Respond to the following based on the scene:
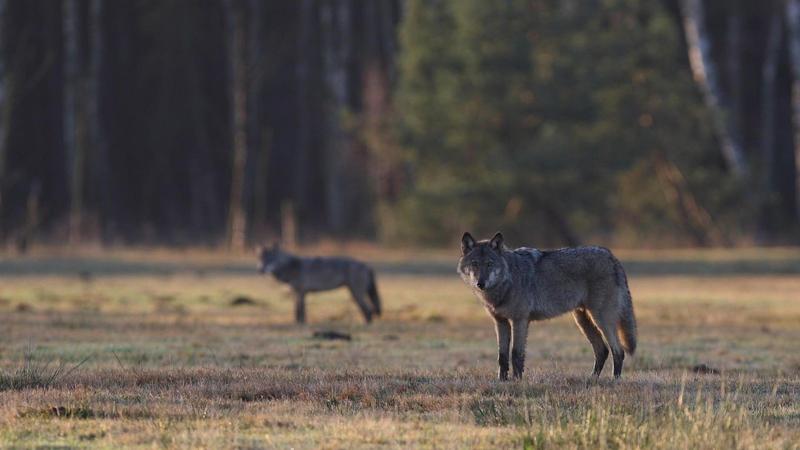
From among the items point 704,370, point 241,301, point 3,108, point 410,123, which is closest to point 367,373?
point 704,370

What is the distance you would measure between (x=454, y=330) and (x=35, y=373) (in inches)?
382

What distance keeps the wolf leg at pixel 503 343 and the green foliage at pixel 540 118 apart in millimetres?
30578

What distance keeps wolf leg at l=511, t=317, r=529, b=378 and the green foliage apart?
30.7 m

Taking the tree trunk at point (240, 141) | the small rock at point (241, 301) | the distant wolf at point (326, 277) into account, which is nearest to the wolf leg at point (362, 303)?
the distant wolf at point (326, 277)

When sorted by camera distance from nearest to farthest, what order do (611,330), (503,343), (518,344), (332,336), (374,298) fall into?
(518,344), (503,343), (611,330), (332,336), (374,298)

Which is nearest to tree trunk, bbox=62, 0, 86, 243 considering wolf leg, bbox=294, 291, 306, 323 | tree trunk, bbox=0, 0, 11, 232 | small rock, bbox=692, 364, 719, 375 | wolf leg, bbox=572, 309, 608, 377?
tree trunk, bbox=0, 0, 11, 232

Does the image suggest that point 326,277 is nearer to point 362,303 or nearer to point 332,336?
point 362,303

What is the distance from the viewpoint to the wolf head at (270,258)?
81.1 feet

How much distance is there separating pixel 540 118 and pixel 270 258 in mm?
22654

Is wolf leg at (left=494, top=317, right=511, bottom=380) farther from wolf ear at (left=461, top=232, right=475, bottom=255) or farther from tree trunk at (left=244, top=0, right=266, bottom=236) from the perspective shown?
tree trunk at (left=244, top=0, right=266, bottom=236)

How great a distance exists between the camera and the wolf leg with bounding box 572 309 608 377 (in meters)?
14.4

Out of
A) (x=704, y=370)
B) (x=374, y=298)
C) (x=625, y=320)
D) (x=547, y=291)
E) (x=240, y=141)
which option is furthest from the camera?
(x=240, y=141)

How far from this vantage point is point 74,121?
50.4m

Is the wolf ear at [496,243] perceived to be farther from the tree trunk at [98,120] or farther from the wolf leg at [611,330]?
the tree trunk at [98,120]
